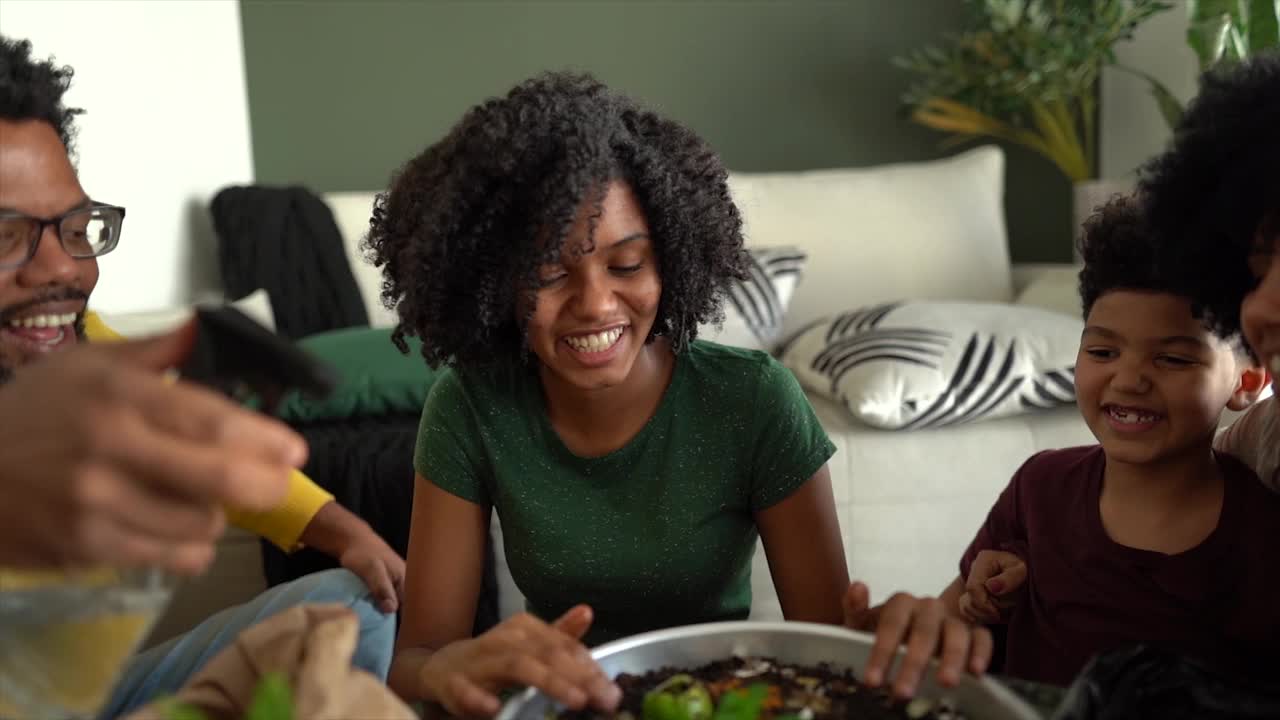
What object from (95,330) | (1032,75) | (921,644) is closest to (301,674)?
(921,644)

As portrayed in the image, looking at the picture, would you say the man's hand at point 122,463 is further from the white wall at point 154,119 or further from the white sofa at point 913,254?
the white wall at point 154,119

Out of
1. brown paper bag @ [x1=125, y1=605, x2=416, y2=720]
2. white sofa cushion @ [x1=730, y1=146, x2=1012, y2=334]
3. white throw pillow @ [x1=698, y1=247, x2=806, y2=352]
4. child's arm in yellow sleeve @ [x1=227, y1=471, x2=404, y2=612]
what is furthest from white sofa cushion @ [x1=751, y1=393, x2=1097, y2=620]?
brown paper bag @ [x1=125, y1=605, x2=416, y2=720]

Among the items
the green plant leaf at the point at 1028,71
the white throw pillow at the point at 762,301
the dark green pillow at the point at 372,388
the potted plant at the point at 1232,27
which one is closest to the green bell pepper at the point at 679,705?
the dark green pillow at the point at 372,388

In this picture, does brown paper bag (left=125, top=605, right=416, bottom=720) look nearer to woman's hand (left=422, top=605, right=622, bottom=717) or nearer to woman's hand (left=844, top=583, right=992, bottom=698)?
woman's hand (left=422, top=605, right=622, bottom=717)

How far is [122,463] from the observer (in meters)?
0.52

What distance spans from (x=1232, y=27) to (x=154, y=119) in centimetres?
250

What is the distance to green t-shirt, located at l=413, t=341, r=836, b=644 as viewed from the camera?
124cm

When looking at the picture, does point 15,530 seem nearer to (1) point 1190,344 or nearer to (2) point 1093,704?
(2) point 1093,704

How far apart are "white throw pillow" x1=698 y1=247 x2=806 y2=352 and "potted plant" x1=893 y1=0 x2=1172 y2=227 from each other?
2.63ft

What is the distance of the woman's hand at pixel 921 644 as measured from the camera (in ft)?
2.51

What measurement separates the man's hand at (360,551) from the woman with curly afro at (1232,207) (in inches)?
32.6

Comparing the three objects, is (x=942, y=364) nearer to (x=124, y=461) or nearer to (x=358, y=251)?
(x=358, y=251)

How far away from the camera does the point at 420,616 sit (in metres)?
1.21

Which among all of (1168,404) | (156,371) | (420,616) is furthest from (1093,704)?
(420,616)
